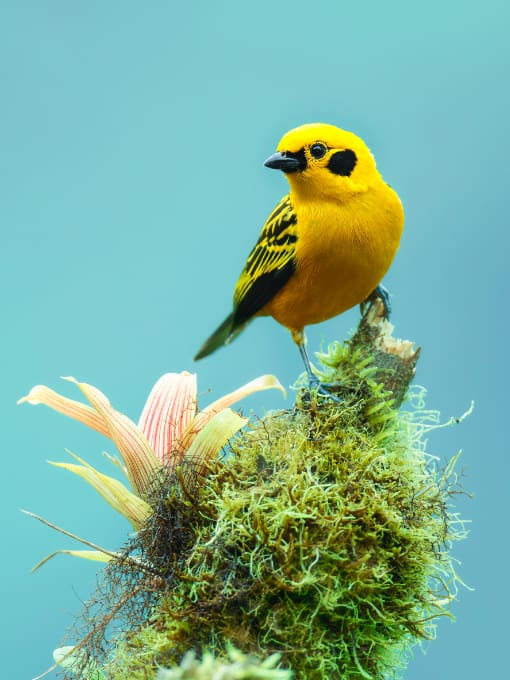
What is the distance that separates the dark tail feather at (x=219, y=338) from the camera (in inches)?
101

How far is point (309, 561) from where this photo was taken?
1737 millimetres

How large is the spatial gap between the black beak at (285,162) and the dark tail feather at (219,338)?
1.93ft

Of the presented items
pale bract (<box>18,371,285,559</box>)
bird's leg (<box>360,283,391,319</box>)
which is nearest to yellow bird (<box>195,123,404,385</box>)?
bird's leg (<box>360,283,391,319</box>)

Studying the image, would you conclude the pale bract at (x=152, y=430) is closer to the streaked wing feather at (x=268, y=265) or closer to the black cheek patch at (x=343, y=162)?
the streaked wing feather at (x=268, y=265)

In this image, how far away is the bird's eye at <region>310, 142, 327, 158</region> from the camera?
2189 millimetres

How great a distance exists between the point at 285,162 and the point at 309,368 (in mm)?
653

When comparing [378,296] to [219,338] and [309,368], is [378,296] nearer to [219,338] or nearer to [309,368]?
[309,368]

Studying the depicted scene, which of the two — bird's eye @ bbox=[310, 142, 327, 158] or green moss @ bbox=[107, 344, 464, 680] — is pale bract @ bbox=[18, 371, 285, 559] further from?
bird's eye @ bbox=[310, 142, 327, 158]

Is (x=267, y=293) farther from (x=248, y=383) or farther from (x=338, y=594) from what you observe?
(x=338, y=594)

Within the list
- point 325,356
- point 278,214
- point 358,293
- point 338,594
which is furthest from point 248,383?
point 338,594

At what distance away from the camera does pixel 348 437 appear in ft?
6.73

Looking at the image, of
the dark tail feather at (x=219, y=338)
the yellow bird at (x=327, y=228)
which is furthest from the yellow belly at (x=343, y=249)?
the dark tail feather at (x=219, y=338)

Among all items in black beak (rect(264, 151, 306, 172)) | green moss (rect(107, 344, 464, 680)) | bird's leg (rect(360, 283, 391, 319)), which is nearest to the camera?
green moss (rect(107, 344, 464, 680))

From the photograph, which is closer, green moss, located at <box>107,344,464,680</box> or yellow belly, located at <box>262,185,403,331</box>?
green moss, located at <box>107,344,464,680</box>
